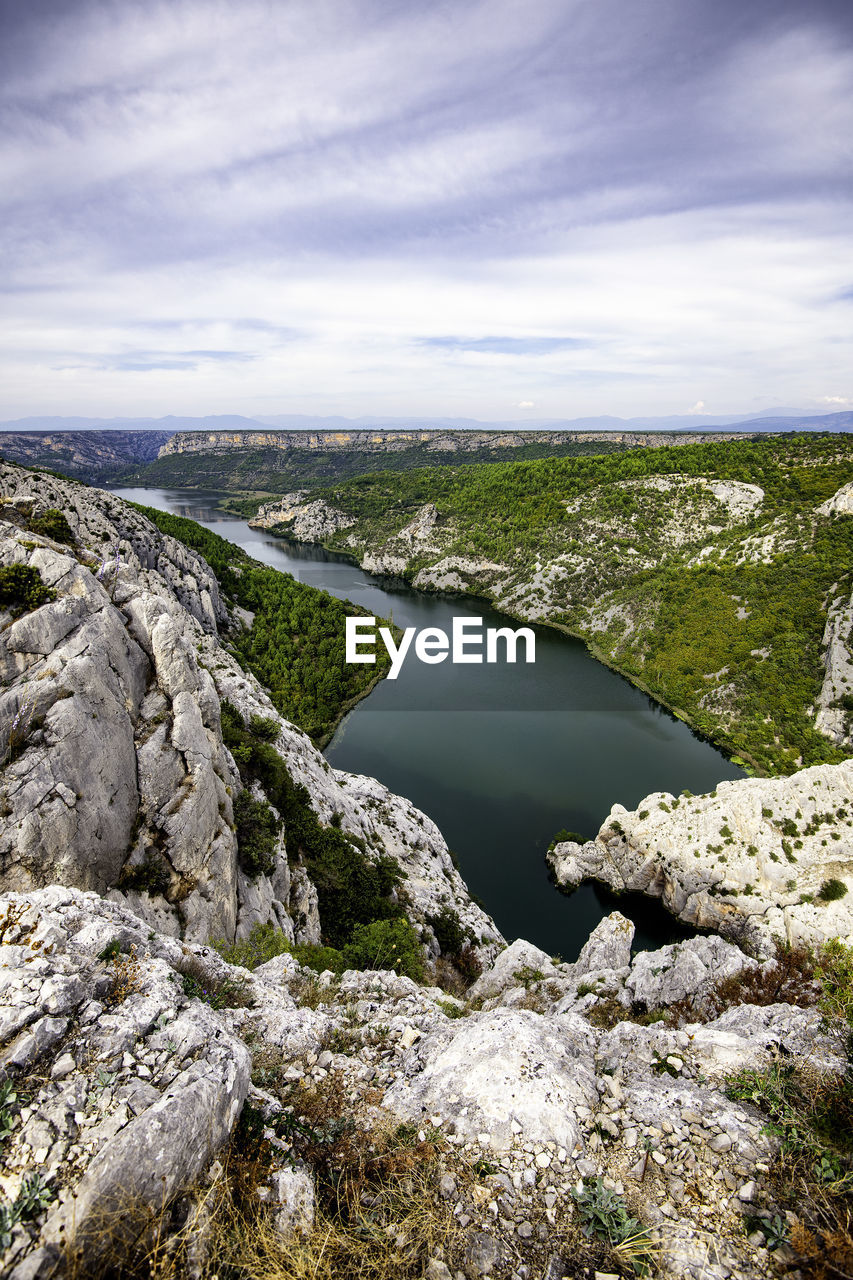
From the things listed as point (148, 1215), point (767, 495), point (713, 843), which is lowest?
point (713, 843)

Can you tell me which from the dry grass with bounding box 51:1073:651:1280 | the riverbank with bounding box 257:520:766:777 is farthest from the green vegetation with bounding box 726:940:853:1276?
the riverbank with bounding box 257:520:766:777

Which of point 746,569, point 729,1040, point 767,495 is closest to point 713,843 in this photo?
point 729,1040

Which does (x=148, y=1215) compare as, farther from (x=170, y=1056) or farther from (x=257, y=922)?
(x=257, y=922)

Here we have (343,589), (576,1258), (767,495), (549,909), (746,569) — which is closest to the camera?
(576,1258)

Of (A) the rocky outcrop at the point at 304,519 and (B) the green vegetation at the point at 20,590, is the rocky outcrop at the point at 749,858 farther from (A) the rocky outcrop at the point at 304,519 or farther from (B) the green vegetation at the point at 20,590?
(A) the rocky outcrop at the point at 304,519

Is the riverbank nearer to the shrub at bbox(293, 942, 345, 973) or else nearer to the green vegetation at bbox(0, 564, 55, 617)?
the shrub at bbox(293, 942, 345, 973)

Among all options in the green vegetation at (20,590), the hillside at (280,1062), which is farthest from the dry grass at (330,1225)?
the green vegetation at (20,590)

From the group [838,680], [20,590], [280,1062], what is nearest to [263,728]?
[20,590]
